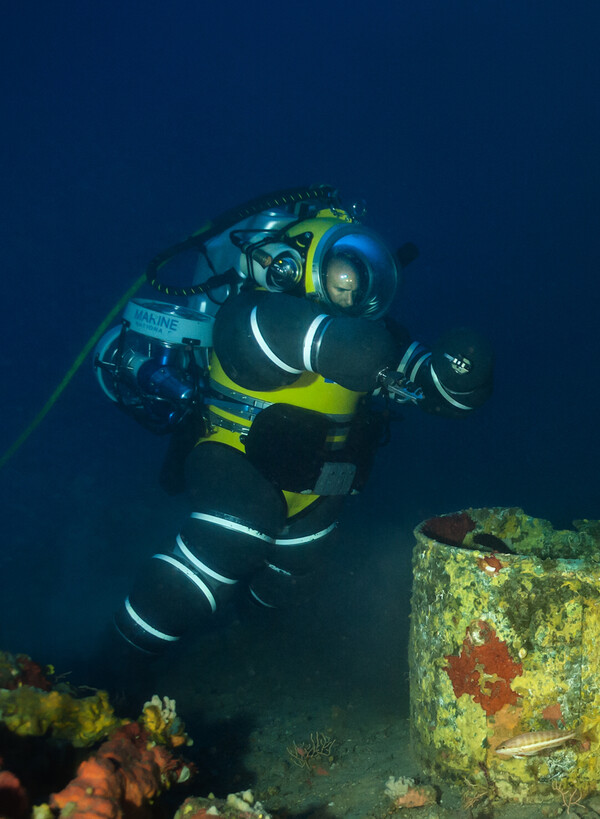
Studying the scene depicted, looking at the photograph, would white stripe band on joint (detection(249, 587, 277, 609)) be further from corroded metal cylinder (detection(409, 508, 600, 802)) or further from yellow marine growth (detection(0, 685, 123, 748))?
yellow marine growth (detection(0, 685, 123, 748))

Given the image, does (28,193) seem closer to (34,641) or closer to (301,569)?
(34,641)

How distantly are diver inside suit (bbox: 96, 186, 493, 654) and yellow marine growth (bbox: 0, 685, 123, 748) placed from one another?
5.08 ft

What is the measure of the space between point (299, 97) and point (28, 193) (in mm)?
23258

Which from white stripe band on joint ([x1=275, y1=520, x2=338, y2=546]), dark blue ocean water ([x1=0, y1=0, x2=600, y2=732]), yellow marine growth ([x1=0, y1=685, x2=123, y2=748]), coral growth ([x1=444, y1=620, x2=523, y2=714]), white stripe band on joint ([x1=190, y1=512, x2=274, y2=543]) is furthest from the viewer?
dark blue ocean water ([x1=0, y1=0, x2=600, y2=732])

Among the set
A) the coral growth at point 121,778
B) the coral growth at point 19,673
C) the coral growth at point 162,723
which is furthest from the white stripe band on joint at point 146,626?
the coral growth at point 121,778

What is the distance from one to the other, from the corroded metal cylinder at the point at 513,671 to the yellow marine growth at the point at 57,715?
1.36 meters

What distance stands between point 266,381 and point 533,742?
222 centimetres

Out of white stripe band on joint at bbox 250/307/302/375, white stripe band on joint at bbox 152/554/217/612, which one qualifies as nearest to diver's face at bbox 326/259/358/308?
white stripe band on joint at bbox 250/307/302/375

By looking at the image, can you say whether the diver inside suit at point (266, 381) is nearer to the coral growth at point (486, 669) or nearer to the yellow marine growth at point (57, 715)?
A: the coral growth at point (486, 669)

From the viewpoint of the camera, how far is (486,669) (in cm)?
197

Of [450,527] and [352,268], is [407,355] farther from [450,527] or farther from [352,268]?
[450,527]

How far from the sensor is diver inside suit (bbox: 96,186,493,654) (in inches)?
118

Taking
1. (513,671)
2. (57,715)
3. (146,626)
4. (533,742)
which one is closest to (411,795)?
(533,742)

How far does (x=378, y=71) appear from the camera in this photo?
37.9 metres
